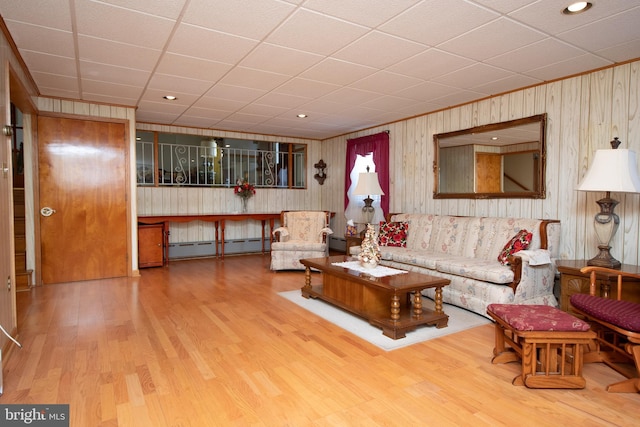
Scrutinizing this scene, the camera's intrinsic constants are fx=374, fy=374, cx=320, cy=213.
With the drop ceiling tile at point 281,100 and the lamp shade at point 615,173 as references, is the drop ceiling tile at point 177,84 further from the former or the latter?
the lamp shade at point 615,173

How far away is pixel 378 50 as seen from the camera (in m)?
3.14

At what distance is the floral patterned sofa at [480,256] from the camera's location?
3389 mm

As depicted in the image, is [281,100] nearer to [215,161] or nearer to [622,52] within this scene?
[215,161]

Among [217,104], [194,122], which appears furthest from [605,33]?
[194,122]

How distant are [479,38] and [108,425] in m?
3.43

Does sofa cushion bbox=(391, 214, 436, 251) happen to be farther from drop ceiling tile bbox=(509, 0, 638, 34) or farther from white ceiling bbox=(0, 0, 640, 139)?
drop ceiling tile bbox=(509, 0, 638, 34)

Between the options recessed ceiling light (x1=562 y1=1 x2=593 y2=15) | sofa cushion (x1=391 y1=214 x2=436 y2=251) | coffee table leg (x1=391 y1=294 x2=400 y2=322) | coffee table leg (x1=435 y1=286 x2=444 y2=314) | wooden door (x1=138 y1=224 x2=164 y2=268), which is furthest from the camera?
wooden door (x1=138 y1=224 x2=164 y2=268)

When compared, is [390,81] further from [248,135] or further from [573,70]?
[248,135]

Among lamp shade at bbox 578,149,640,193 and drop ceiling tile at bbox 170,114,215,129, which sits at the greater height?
drop ceiling tile at bbox 170,114,215,129

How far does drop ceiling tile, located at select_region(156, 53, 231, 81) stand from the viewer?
335 cm

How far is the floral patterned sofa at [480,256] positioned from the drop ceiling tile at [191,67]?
2.80m

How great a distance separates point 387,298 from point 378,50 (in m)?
2.13

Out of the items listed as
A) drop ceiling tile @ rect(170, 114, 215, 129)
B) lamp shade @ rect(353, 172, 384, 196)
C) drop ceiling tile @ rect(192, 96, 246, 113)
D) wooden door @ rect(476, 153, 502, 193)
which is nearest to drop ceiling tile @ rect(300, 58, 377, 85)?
drop ceiling tile @ rect(192, 96, 246, 113)

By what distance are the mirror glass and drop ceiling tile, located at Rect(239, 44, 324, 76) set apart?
2393 millimetres
